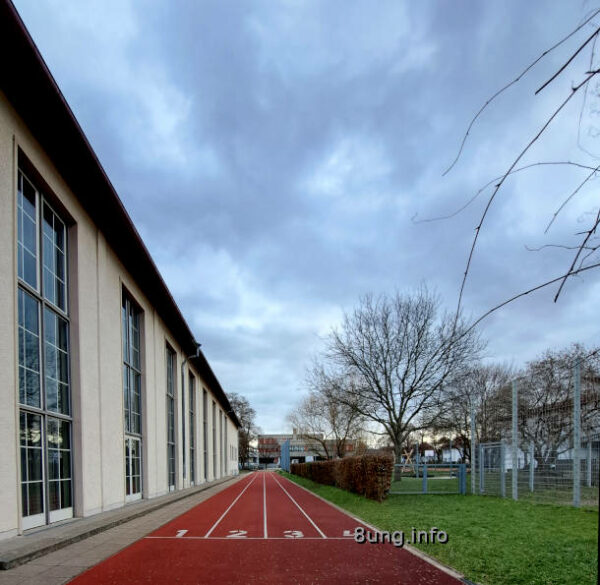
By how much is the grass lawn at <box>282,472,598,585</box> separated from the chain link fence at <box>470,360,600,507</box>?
0.58 metres

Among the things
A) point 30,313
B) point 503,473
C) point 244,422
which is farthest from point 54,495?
point 244,422

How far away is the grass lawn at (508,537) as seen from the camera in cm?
675

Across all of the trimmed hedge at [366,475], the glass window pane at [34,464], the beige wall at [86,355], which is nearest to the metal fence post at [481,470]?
the trimmed hedge at [366,475]

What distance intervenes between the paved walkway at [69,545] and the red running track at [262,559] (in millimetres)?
348

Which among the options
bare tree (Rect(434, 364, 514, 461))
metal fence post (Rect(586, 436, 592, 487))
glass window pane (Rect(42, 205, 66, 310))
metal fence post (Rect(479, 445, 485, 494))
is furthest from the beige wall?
bare tree (Rect(434, 364, 514, 461))

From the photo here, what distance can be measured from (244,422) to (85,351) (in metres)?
80.0

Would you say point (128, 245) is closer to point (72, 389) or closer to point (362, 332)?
point (72, 389)

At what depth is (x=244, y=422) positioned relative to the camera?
3573 inches

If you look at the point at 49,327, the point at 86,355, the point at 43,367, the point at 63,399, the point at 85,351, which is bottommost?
the point at 63,399

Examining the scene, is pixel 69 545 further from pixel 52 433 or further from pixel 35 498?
pixel 52 433

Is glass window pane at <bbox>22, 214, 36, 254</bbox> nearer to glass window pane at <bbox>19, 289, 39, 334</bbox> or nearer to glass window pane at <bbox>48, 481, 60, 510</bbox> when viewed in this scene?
glass window pane at <bbox>19, 289, 39, 334</bbox>

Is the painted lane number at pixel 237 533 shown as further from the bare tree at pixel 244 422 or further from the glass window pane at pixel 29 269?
the bare tree at pixel 244 422

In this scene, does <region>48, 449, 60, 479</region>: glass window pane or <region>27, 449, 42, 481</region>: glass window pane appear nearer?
<region>27, 449, 42, 481</region>: glass window pane

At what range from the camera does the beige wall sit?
9.60 metres
